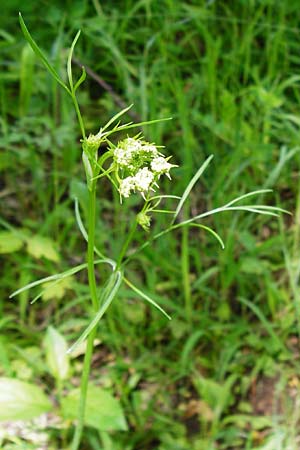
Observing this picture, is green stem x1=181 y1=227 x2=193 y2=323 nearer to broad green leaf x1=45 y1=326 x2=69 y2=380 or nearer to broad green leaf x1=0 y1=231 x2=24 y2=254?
broad green leaf x1=45 y1=326 x2=69 y2=380

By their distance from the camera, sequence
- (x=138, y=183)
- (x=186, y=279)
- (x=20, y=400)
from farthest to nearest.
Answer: (x=186, y=279) < (x=20, y=400) < (x=138, y=183)

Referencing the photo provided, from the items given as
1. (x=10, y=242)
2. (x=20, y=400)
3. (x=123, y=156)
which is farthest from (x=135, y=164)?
(x=10, y=242)

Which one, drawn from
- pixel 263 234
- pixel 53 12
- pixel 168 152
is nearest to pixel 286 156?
pixel 263 234

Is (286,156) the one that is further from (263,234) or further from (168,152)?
(168,152)

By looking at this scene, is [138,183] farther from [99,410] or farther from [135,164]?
[99,410]

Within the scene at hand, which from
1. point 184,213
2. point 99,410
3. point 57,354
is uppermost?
point 184,213

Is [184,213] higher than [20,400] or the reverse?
higher
